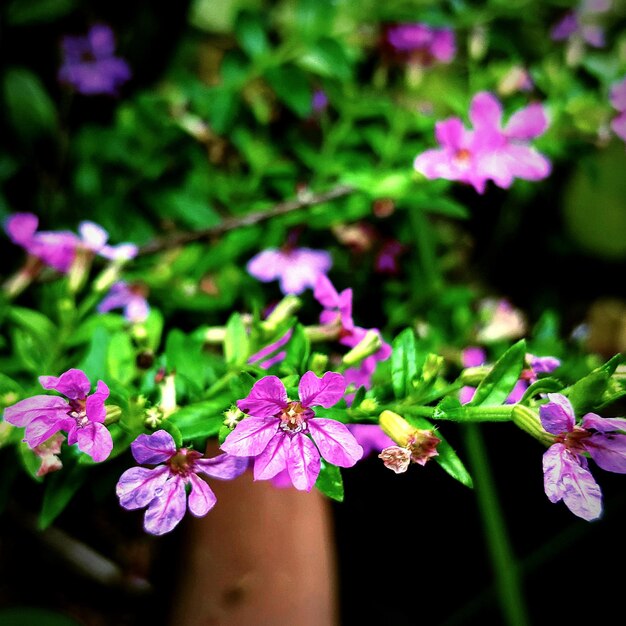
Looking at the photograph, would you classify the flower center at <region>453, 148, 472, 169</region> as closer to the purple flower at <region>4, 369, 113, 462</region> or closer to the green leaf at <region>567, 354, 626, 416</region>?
the green leaf at <region>567, 354, 626, 416</region>

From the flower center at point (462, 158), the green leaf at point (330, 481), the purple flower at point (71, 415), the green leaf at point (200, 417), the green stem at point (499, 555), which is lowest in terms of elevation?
the green stem at point (499, 555)

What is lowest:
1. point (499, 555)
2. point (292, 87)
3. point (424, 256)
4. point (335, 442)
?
point (499, 555)

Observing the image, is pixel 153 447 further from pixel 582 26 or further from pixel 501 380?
pixel 582 26

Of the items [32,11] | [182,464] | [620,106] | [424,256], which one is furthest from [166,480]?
[32,11]

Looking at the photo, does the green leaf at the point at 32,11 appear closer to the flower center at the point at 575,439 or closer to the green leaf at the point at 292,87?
the green leaf at the point at 292,87

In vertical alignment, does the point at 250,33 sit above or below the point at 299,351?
above

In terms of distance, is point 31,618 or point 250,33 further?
point 250,33

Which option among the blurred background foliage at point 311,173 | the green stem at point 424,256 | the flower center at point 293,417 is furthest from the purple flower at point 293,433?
the green stem at point 424,256
